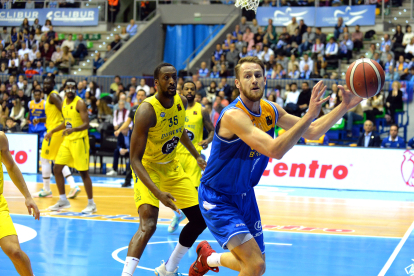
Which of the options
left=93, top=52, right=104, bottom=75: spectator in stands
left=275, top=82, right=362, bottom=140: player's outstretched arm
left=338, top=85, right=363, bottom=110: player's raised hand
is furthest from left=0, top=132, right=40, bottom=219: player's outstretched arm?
left=93, top=52, right=104, bottom=75: spectator in stands

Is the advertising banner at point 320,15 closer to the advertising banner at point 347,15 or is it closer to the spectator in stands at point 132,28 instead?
the advertising banner at point 347,15

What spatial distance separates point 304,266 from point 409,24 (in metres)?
14.5

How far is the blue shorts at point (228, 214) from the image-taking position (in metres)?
3.88

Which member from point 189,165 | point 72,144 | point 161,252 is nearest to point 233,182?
point 161,252

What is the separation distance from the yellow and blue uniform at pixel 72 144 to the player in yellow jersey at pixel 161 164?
4035 mm

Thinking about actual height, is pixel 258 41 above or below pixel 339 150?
above

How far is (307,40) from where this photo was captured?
18.0 meters

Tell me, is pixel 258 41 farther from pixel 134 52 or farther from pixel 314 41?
pixel 134 52

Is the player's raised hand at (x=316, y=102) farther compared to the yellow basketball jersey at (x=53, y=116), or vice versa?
the yellow basketball jersey at (x=53, y=116)

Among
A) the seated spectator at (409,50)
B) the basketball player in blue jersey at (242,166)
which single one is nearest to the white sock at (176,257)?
the basketball player in blue jersey at (242,166)

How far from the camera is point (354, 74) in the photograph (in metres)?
3.93

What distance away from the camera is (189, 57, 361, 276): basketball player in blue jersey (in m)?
3.76

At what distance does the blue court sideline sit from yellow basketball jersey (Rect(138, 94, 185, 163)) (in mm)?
1314

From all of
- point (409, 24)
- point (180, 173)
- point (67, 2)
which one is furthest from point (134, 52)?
point (180, 173)
